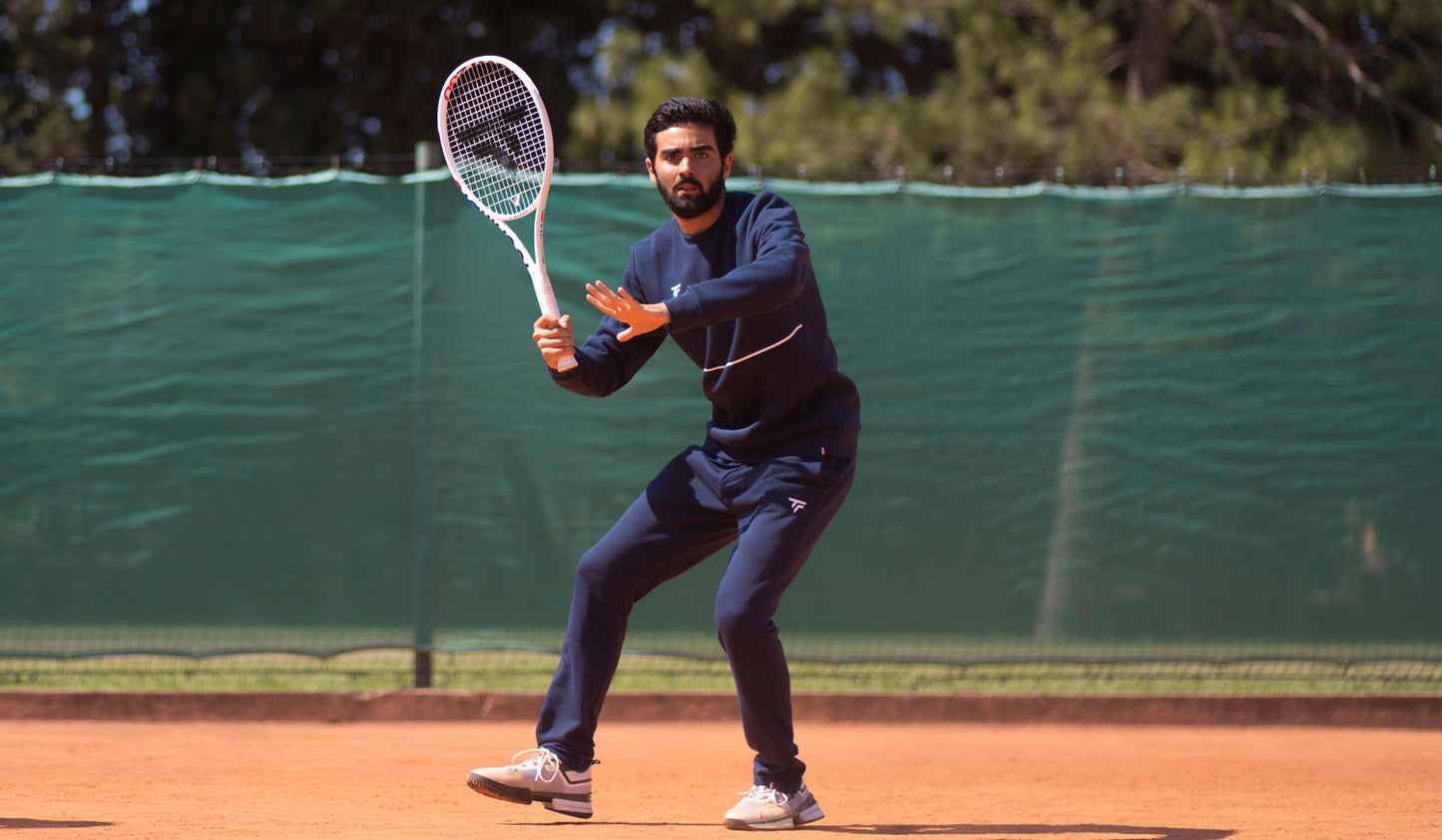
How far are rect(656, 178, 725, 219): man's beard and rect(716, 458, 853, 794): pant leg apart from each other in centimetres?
70

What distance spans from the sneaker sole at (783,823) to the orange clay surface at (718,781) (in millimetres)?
38

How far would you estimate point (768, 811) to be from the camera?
13.5ft

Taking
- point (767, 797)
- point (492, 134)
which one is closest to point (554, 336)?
point (492, 134)

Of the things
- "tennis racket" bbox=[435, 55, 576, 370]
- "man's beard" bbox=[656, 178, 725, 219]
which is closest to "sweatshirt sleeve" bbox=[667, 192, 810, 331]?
"man's beard" bbox=[656, 178, 725, 219]

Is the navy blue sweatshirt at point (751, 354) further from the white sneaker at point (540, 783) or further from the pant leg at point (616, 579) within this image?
the white sneaker at point (540, 783)

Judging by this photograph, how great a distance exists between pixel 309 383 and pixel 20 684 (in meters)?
1.74

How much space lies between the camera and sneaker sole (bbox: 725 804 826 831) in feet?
13.4

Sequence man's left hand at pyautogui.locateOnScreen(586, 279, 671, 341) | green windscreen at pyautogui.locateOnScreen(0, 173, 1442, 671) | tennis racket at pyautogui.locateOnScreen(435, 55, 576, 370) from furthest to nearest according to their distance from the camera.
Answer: green windscreen at pyautogui.locateOnScreen(0, 173, 1442, 671)
tennis racket at pyautogui.locateOnScreen(435, 55, 576, 370)
man's left hand at pyautogui.locateOnScreen(586, 279, 671, 341)

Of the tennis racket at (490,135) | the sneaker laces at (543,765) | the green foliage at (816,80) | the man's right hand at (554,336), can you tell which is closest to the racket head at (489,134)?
the tennis racket at (490,135)

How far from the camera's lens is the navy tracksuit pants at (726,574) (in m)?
4.02

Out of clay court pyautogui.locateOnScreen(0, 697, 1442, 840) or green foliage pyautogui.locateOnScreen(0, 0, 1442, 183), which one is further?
green foliage pyautogui.locateOnScreen(0, 0, 1442, 183)

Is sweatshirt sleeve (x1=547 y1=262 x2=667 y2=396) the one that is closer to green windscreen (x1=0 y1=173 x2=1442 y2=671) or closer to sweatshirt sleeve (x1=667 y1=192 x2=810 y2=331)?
sweatshirt sleeve (x1=667 y1=192 x2=810 y2=331)

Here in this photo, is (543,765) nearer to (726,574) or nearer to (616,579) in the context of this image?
(616,579)

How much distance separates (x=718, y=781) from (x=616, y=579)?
4.56ft
